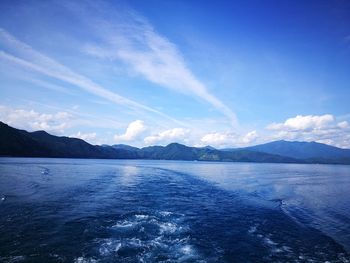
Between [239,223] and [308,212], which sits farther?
[308,212]

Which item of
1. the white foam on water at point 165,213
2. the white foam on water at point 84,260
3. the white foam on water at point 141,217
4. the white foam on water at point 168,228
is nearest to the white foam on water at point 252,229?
the white foam on water at point 168,228

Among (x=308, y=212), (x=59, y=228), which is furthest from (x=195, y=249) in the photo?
(x=308, y=212)

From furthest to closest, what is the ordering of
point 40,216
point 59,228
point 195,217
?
point 195,217
point 40,216
point 59,228

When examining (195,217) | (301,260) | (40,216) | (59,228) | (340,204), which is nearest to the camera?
(301,260)

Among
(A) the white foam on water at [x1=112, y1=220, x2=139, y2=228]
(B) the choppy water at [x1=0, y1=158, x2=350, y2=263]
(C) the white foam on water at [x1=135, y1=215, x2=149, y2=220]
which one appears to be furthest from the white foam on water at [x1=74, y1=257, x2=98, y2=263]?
(C) the white foam on water at [x1=135, y1=215, x2=149, y2=220]

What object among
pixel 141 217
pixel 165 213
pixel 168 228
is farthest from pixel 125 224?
pixel 165 213

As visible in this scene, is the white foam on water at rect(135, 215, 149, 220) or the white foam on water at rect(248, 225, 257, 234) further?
the white foam on water at rect(135, 215, 149, 220)

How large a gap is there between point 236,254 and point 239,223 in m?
9.91

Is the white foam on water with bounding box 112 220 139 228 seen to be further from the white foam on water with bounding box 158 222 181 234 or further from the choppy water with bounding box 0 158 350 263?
the white foam on water with bounding box 158 222 181 234

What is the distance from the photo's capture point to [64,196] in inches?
1644

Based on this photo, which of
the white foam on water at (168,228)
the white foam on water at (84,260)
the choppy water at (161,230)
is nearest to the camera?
the white foam on water at (84,260)

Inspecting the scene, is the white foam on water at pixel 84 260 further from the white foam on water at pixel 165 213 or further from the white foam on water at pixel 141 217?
the white foam on water at pixel 165 213

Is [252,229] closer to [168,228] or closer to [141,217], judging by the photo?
[168,228]

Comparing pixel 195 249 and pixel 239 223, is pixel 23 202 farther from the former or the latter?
pixel 239 223
